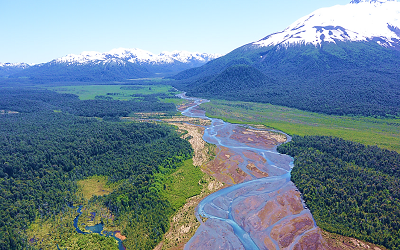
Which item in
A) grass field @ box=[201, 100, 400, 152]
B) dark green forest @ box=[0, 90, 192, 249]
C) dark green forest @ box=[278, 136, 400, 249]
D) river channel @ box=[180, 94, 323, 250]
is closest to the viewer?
river channel @ box=[180, 94, 323, 250]

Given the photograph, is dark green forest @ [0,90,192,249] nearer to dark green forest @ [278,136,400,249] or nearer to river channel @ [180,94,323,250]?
river channel @ [180,94,323,250]

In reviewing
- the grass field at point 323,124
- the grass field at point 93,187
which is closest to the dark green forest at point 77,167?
the grass field at point 93,187

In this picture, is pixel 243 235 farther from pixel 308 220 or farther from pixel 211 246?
pixel 308 220

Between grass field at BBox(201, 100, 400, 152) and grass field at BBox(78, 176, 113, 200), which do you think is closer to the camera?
grass field at BBox(78, 176, 113, 200)

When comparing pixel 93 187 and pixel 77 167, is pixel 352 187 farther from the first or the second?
pixel 77 167

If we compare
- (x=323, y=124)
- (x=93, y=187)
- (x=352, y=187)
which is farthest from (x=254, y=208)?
(x=323, y=124)

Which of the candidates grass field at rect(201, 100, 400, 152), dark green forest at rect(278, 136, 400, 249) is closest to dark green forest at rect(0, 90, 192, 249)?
dark green forest at rect(278, 136, 400, 249)

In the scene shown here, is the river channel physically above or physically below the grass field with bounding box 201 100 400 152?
below
